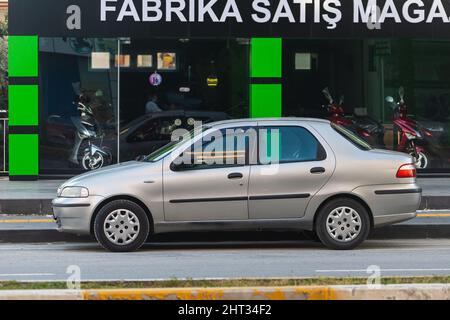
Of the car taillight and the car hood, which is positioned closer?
the car hood

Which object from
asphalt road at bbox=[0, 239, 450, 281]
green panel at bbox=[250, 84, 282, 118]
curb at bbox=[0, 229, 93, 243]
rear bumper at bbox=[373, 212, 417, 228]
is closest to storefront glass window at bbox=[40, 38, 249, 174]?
green panel at bbox=[250, 84, 282, 118]

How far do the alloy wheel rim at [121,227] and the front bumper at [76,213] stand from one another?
0.22 meters

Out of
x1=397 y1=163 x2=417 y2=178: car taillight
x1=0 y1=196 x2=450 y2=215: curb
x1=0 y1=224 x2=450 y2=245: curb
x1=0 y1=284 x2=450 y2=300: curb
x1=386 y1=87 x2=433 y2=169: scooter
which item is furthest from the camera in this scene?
x1=386 y1=87 x2=433 y2=169: scooter

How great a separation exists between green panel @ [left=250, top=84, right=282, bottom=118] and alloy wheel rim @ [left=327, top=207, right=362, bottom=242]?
22.6 ft

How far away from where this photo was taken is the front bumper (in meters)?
10.2

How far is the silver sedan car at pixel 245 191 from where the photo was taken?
10227mm

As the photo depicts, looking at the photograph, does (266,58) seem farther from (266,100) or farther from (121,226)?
(121,226)

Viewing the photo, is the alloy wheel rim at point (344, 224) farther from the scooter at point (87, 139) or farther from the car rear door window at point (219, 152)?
the scooter at point (87, 139)

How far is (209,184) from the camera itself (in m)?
10.3

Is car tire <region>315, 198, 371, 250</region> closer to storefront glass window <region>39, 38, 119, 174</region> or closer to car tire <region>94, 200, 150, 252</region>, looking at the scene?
car tire <region>94, 200, 150, 252</region>

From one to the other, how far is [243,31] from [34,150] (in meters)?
4.66

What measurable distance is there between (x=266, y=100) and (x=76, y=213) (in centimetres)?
756

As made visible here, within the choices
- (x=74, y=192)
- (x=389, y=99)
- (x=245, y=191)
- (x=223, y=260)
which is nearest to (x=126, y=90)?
(x=389, y=99)

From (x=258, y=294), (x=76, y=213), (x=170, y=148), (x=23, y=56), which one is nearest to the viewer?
(x=258, y=294)
